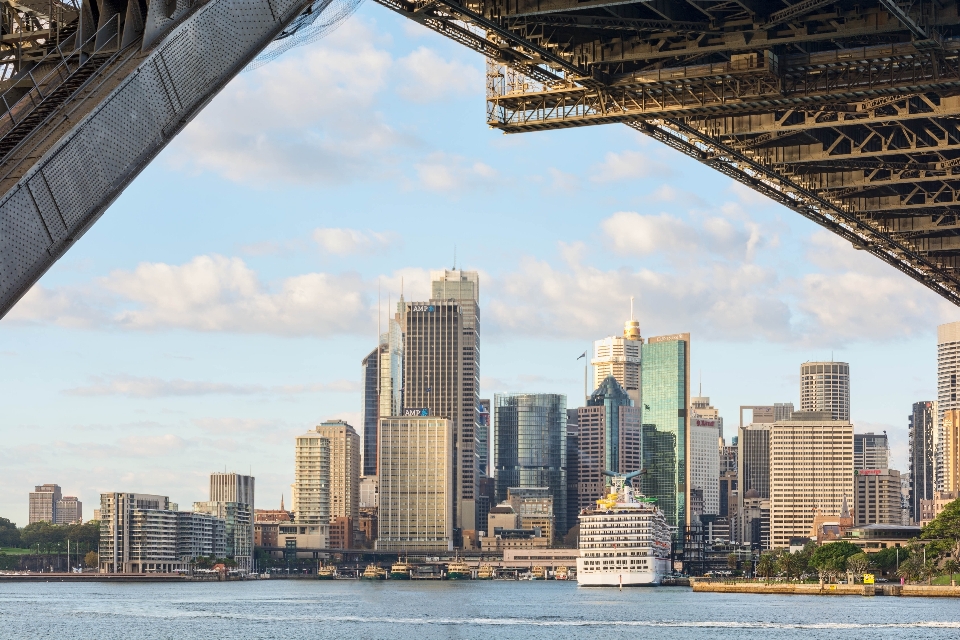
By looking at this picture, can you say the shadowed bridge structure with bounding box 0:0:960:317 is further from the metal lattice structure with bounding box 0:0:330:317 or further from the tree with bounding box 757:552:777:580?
the tree with bounding box 757:552:777:580

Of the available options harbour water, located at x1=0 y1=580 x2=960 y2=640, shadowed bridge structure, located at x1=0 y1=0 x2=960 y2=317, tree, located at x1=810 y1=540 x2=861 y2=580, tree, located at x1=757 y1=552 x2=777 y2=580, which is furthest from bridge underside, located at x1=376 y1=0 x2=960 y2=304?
tree, located at x1=757 y1=552 x2=777 y2=580

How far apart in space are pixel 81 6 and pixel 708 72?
48.3 ft

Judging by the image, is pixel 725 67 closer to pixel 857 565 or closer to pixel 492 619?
pixel 492 619

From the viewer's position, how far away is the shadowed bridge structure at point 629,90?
1027 centimetres

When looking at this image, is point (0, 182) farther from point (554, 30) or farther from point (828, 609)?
point (828, 609)

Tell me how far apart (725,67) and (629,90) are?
183 cm

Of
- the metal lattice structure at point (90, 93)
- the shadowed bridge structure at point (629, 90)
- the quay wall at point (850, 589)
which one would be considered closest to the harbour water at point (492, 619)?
the quay wall at point (850, 589)

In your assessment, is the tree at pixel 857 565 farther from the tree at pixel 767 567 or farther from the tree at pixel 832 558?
the tree at pixel 767 567

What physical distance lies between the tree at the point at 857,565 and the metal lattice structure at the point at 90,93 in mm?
147538

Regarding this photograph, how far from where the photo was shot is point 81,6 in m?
11.2

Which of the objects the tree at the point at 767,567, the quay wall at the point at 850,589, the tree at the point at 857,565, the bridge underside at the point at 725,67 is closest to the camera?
the bridge underside at the point at 725,67

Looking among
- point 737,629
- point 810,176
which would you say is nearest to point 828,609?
point 737,629

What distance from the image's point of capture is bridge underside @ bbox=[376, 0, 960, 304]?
72.9 ft

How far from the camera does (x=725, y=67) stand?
24203 mm
